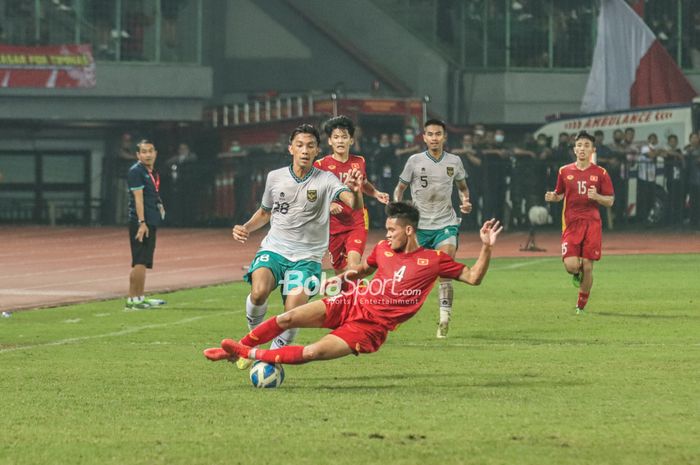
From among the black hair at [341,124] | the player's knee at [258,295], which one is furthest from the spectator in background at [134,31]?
the player's knee at [258,295]

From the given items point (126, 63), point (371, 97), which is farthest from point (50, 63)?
point (371, 97)

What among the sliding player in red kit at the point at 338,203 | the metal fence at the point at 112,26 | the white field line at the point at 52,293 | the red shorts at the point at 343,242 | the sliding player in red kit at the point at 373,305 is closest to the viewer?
the sliding player in red kit at the point at 373,305

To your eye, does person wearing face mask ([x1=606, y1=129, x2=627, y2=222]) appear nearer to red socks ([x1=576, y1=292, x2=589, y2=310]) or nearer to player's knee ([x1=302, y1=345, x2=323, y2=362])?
red socks ([x1=576, y1=292, x2=589, y2=310])

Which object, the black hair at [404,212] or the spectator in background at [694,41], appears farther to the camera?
the spectator in background at [694,41]

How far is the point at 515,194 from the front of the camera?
1527 inches

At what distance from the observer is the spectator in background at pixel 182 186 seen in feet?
139

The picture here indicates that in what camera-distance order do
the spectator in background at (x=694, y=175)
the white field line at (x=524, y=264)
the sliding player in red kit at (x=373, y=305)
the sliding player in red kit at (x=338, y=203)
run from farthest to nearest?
the spectator in background at (x=694, y=175), the white field line at (x=524, y=264), the sliding player in red kit at (x=338, y=203), the sliding player in red kit at (x=373, y=305)

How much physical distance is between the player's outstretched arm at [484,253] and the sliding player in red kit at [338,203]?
179 inches

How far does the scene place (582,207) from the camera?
19031 millimetres

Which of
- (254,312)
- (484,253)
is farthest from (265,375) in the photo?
(254,312)

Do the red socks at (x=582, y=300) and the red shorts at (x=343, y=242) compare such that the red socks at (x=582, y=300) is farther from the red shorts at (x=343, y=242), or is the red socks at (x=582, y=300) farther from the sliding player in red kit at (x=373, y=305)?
the sliding player in red kit at (x=373, y=305)

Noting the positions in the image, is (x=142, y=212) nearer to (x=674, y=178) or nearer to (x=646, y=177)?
(x=646, y=177)

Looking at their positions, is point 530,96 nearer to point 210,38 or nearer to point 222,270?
point 210,38

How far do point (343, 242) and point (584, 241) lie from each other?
11.6ft
